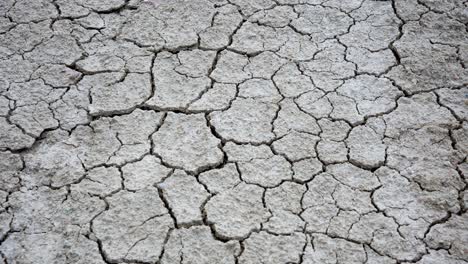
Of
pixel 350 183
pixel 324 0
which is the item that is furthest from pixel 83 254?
pixel 324 0

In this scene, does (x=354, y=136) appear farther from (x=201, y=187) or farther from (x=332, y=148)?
(x=201, y=187)

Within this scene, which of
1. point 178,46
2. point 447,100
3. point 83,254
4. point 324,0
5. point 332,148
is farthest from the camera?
point 324,0

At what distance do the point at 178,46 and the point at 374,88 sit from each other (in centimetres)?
134

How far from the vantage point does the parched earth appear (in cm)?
242

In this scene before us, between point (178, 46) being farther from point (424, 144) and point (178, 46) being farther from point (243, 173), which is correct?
point (424, 144)

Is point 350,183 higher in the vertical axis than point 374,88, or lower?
lower

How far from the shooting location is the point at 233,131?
2902 millimetres

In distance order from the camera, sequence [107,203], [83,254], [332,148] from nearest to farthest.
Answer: [83,254], [107,203], [332,148]

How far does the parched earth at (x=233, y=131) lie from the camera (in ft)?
7.93

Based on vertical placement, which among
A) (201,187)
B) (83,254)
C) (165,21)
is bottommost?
(83,254)

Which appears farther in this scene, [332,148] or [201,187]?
[332,148]

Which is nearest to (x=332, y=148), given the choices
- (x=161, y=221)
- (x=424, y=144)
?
(x=424, y=144)

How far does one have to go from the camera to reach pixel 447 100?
3086 millimetres

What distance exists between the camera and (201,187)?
103 inches
